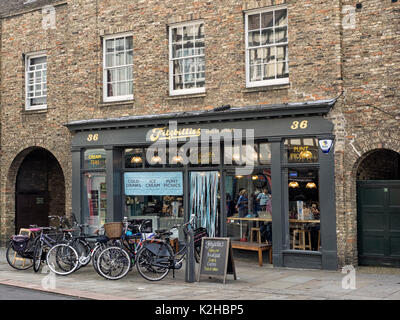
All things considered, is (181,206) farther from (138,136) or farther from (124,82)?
(124,82)

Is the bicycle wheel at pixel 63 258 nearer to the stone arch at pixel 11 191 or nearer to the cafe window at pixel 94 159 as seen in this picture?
the cafe window at pixel 94 159

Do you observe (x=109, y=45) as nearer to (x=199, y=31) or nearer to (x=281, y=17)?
(x=199, y=31)

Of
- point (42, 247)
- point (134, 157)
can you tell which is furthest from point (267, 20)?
point (42, 247)

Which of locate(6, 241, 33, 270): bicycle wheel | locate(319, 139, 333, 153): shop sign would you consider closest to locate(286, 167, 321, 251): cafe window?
locate(319, 139, 333, 153): shop sign

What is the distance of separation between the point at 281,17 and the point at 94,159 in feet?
22.7

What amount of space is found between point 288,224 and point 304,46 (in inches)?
173

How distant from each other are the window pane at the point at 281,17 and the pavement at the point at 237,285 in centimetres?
615

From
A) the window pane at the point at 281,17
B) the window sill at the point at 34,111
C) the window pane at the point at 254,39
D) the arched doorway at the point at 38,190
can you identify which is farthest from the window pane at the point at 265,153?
the arched doorway at the point at 38,190

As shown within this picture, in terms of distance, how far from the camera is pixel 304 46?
43.6 feet

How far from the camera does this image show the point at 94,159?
54.0 feet

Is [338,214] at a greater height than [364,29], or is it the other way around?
[364,29]

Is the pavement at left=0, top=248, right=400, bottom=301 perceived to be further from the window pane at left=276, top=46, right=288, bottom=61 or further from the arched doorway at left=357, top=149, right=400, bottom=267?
the window pane at left=276, top=46, right=288, bottom=61

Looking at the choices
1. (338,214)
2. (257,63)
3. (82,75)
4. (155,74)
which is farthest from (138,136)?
(338,214)

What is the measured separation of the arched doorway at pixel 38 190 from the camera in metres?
18.9
